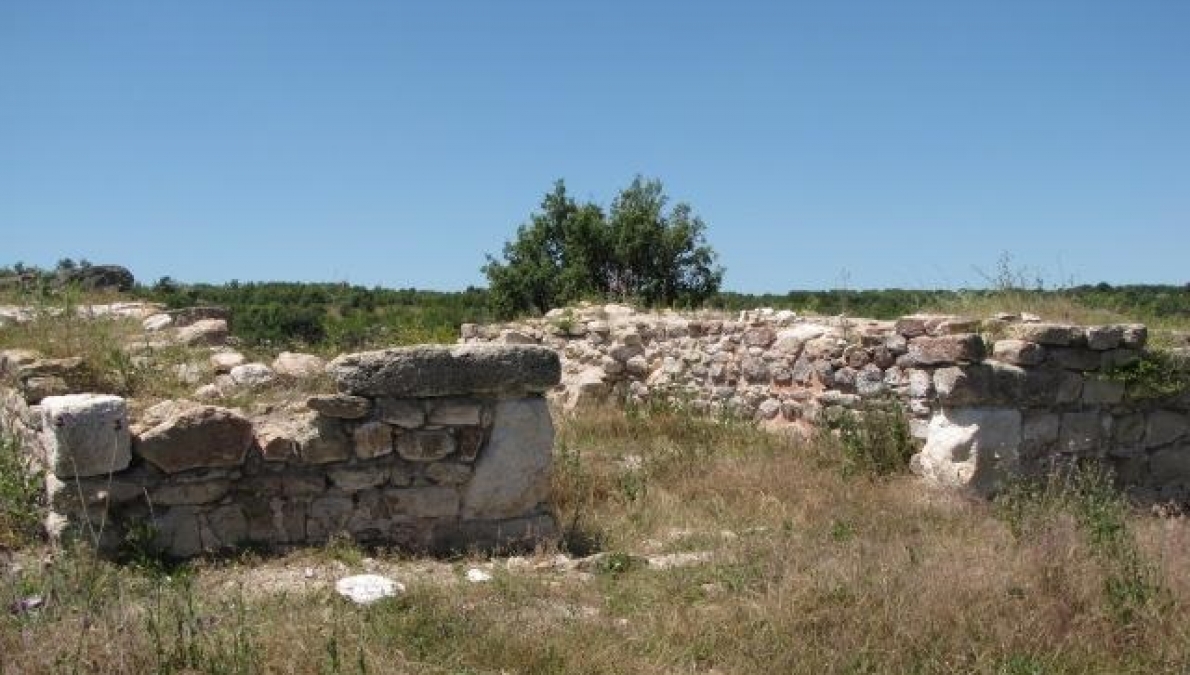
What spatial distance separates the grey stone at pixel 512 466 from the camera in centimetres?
545

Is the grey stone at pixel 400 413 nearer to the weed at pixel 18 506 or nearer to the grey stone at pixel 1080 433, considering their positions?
the weed at pixel 18 506

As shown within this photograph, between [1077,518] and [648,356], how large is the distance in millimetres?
6725

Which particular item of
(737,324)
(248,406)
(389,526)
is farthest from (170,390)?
(737,324)

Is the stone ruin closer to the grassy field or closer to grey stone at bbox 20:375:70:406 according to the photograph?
grey stone at bbox 20:375:70:406

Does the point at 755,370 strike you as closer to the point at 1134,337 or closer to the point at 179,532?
the point at 1134,337

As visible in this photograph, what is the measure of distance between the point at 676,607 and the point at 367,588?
1374 mm

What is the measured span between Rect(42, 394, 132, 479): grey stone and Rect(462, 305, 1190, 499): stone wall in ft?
17.2

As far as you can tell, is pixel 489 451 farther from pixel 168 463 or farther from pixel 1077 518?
pixel 1077 518

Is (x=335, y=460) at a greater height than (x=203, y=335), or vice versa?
(x=203, y=335)

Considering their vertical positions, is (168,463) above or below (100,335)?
below

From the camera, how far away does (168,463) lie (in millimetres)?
4855

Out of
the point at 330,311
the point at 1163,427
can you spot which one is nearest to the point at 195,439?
the point at 1163,427

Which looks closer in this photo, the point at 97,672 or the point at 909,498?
the point at 97,672

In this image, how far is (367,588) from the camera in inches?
172
